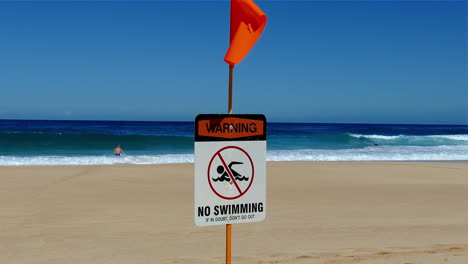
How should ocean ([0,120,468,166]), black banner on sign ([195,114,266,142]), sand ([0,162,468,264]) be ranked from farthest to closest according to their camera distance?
ocean ([0,120,468,166]), sand ([0,162,468,264]), black banner on sign ([195,114,266,142])

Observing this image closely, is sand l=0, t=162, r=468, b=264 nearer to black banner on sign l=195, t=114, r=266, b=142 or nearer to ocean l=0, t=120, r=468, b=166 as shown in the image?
black banner on sign l=195, t=114, r=266, b=142

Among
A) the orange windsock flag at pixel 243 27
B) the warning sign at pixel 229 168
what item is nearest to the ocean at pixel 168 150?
the warning sign at pixel 229 168

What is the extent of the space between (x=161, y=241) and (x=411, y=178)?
10450 mm

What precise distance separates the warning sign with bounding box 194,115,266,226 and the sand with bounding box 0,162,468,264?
241cm

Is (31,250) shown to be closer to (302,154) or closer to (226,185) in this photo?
(226,185)

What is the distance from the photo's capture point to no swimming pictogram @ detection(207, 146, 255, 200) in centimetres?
268

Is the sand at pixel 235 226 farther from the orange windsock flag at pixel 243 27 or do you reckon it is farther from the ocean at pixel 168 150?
the ocean at pixel 168 150

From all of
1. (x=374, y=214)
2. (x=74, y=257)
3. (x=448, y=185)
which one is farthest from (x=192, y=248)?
(x=448, y=185)

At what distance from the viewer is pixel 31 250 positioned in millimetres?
5414

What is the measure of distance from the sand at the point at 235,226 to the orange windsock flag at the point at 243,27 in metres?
3.05

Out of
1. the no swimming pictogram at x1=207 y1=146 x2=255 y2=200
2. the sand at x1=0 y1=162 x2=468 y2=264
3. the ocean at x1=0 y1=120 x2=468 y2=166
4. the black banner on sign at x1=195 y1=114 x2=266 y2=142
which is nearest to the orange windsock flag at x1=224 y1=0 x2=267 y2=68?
the black banner on sign at x1=195 y1=114 x2=266 y2=142

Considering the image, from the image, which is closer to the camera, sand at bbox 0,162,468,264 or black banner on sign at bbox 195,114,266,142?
black banner on sign at bbox 195,114,266,142

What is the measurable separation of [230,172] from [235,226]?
13.3 ft

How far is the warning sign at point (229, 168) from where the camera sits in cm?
263
